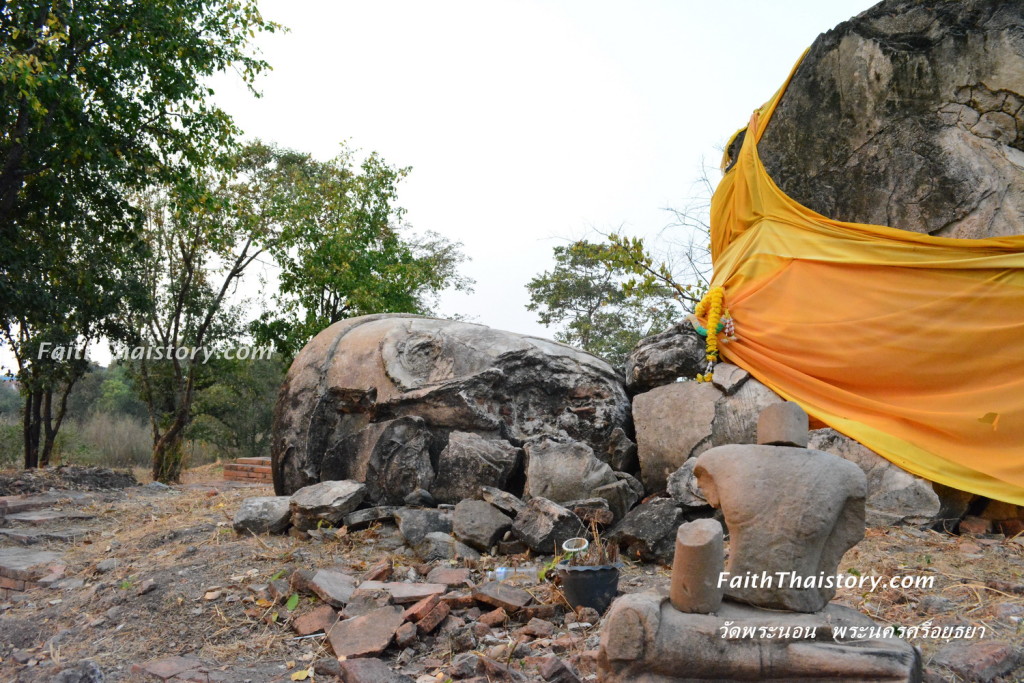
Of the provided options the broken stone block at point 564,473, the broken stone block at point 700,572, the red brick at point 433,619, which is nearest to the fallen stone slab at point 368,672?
the red brick at point 433,619

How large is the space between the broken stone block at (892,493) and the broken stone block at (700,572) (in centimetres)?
285

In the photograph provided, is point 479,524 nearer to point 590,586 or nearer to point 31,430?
point 590,586

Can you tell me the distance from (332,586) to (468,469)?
166 centimetres

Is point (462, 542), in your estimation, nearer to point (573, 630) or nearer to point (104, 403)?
point (573, 630)

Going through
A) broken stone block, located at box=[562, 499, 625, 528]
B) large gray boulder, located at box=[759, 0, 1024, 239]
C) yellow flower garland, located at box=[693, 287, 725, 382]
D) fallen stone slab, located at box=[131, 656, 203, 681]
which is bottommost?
fallen stone slab, located at box=[131, 656, 203, 681]

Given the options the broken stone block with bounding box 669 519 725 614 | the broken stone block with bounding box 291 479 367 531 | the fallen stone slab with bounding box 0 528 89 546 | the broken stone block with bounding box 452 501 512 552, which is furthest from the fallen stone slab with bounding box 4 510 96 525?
the broken stone block with bounding box 669 519 725 614

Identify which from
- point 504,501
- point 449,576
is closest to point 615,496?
point 504,501

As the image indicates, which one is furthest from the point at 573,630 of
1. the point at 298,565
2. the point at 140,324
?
the point at 140,324

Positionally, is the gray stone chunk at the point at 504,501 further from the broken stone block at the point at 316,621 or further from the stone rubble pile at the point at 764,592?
the stone rubble pile at the point at 764,592

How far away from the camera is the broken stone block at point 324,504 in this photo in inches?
206

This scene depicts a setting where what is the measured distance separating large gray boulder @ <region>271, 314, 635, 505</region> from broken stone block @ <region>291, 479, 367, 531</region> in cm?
26

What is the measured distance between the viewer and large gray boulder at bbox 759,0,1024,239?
6.39 metres

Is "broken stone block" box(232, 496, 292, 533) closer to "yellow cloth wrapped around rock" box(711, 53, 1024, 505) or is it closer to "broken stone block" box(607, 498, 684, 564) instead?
"broken stone block" box(607, 498, 684, 564)

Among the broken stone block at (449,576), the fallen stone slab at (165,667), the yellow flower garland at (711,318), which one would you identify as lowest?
the fallen stone slab at (165,667)
